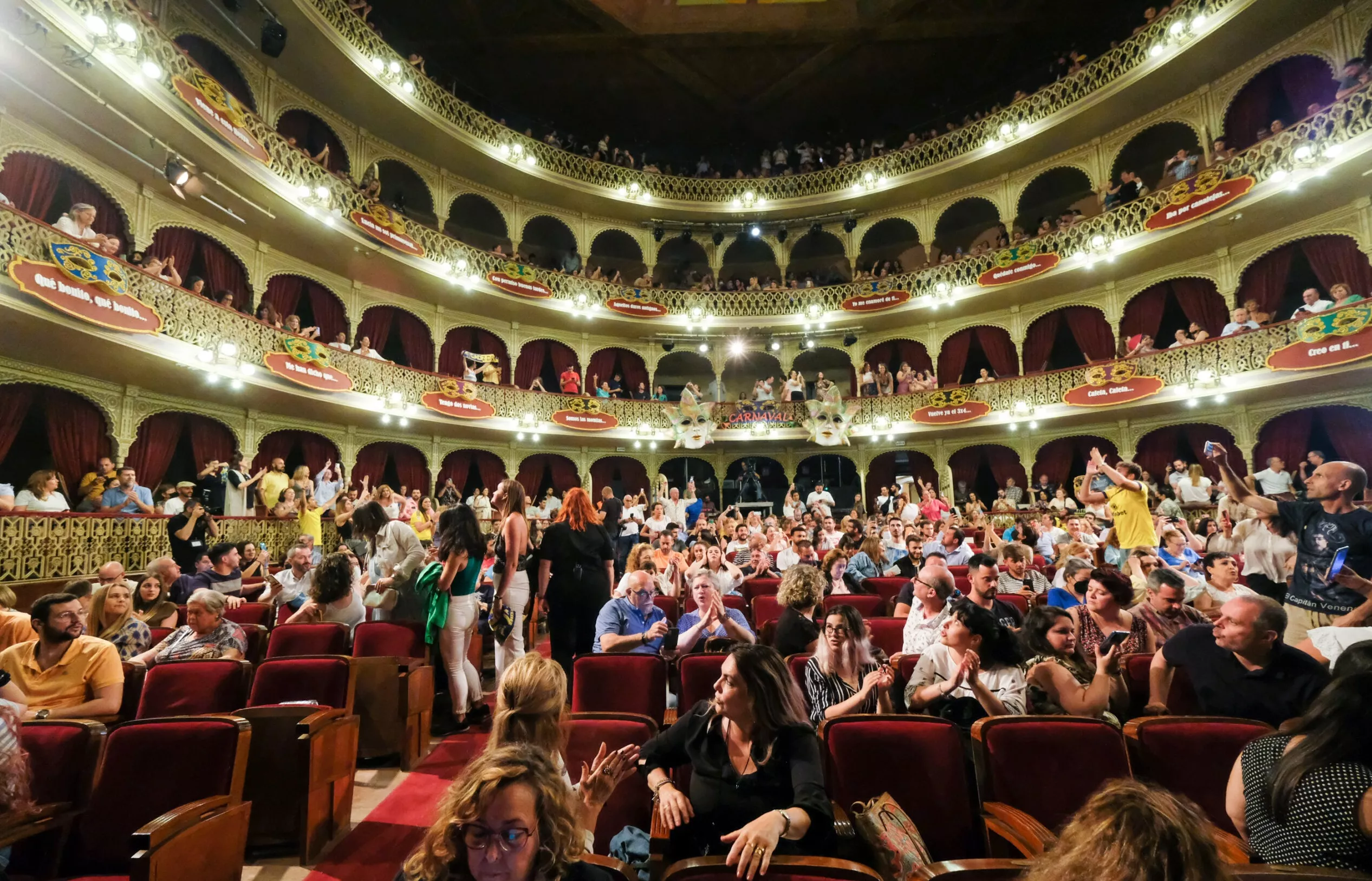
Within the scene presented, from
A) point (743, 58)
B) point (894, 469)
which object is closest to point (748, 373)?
point (894, 469)

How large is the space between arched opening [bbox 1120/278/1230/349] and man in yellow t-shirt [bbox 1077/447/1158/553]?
8549 millimetres

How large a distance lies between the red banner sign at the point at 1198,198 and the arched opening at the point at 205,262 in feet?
52.7

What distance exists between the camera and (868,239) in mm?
17156

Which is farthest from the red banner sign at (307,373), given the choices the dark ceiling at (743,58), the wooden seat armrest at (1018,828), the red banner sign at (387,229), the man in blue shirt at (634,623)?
the wooden seat armrest at (1018,828)

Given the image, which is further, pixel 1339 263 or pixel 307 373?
pixel 1339 263

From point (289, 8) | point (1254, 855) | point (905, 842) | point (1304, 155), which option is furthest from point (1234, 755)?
point (289, 8)

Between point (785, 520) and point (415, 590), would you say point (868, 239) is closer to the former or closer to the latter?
point (785, 520)

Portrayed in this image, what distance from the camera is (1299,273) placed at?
36.7 feet

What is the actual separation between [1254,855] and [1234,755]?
49 cm

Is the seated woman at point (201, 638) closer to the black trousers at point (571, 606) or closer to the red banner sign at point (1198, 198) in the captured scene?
the black trousers at point (571, 606)

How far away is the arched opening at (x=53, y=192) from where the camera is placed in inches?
305

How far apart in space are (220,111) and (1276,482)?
16.2m

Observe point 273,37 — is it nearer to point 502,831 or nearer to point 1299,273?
point 502,831

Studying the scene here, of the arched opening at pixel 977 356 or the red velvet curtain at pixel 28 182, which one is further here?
the arched opening at pixel 977 356
